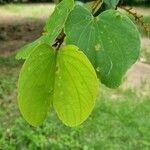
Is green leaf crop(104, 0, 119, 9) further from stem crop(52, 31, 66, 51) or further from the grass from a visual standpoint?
the grass

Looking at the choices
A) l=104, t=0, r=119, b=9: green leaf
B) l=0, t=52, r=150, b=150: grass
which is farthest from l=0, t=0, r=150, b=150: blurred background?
l=104, t=0, r=119, b=9: green leaf

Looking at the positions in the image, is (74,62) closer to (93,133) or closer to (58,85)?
(58,85)

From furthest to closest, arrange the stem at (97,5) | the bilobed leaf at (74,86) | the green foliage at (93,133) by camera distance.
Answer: the green foliage at (93,133), the stem at (97,5), the bilobed leaf at (74,86)

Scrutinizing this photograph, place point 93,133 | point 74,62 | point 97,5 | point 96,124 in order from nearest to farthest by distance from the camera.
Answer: point 74,62 → point 97,5 → point 93,133 → point 96,124

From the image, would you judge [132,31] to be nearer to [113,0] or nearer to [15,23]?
[113,0]

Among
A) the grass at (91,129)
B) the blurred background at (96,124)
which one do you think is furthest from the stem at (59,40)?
the grass at (91,129)

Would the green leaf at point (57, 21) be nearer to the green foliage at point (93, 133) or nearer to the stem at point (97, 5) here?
the stem at point (97, 5)

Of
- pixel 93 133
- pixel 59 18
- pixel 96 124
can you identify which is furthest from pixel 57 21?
pixel 96 124
